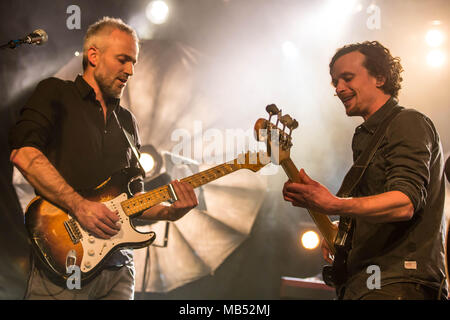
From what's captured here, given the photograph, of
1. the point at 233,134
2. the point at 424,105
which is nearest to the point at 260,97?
the point at 233,134

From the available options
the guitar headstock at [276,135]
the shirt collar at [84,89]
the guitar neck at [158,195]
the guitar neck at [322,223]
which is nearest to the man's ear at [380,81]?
the guitar headstock at [276,135]

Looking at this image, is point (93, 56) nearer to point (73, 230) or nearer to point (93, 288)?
point (73, 230)

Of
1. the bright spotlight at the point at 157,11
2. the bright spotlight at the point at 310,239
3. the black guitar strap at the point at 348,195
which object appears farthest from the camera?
the bright spotlight at the point at 157,11

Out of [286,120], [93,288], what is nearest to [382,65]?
[286,120]

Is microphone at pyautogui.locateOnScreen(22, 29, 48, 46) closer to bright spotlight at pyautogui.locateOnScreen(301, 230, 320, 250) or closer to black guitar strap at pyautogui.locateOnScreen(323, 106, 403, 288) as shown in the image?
black guitar strap at pyautogui.locateOnScreen(323, 106, 403, 288)

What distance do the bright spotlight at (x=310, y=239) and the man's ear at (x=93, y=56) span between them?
305 centimetres

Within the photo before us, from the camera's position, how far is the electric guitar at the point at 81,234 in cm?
227

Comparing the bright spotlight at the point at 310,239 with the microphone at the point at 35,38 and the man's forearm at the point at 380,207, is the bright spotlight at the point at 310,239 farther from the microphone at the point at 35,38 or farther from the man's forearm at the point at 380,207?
the microphone at the point at 35,38

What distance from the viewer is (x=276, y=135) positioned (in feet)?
8.72

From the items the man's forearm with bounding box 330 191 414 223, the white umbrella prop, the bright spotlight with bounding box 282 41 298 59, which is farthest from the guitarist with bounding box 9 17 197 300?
the bright spotlight with bounding box 282 41 298 59

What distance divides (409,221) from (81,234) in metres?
1.79

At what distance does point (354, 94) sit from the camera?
2510 mm

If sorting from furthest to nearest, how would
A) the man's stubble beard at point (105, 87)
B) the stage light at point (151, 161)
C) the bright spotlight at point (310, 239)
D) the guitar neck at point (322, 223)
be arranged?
the bright spotlight at point (310, 239) < the stage light at point (151, 161) < the man's stubble beard at point (105, 87) < the guitar neck at point (322, 223)

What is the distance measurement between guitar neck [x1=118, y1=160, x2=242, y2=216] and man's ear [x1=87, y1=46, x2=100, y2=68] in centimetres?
100
